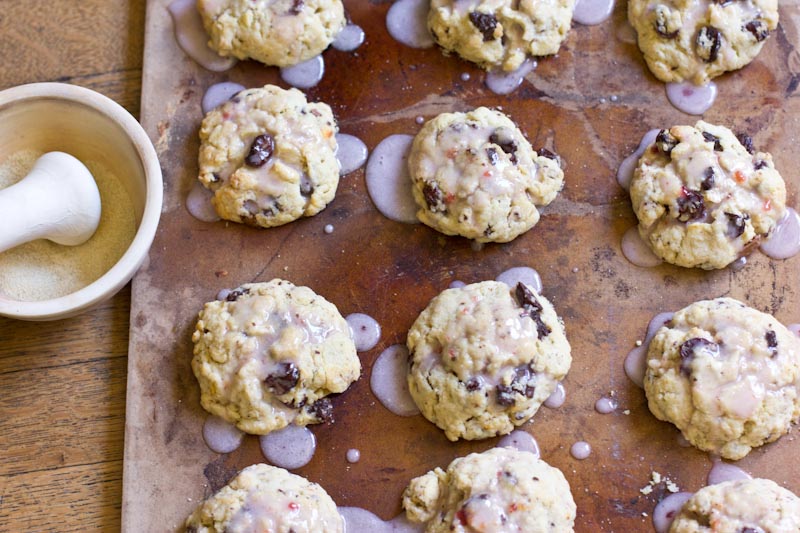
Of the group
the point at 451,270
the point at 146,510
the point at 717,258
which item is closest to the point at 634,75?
the point at 717,258

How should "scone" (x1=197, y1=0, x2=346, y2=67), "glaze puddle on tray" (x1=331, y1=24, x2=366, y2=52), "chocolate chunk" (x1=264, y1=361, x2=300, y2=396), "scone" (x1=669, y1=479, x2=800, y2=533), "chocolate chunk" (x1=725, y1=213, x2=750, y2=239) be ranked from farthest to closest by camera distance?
"glaze puddle on tray" (x1=331, y1=24, x2=366, y2=52)
"scone" (x1=197, y1=0, x2=346, y2=67)
"chocolate chunk" (x1=725, y1=213, x2=750, y2=239)
"chocolate chunk" (x1=264, y1=361, x2=300, y2=396)
"scone" (x1=669, y1=479, x2=800, y2=533)

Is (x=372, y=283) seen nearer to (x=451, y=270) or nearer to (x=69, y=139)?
(x=451, y=270)

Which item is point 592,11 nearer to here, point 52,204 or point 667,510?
point 667,510

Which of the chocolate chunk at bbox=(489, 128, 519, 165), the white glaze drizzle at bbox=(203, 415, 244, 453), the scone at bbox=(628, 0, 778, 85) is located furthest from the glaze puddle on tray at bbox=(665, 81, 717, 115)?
the white glaze drizzle at bbox=(203, 415, 244, 453)

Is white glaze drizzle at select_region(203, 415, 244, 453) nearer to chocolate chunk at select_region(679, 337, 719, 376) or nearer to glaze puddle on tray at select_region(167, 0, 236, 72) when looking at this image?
glaze puddle on tray at select_region(167, 0, 236, 72)

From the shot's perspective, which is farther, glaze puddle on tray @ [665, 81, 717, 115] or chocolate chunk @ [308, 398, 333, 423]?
glaze puddle on tray @ [665, 81, 717, 115]

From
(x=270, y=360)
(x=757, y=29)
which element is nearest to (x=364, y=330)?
(x=270, y=360)
